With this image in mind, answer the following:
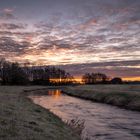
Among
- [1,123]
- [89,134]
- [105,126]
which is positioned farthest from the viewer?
[105,126]

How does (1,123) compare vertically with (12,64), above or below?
below

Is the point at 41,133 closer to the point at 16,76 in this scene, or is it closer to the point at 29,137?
the point at 29,137

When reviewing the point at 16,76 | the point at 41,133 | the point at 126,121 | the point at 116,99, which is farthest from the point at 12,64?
the point at 41,133

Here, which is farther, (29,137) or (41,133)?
(41,133)

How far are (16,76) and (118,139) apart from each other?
152 m

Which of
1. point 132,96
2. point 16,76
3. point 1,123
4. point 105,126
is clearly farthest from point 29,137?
point 16,76

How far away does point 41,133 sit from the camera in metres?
18.9

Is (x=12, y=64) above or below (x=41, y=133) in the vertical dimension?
above

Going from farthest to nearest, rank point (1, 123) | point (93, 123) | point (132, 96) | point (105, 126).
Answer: point (132, 96), point (93, 123), point (105, 126), point (1, 123)

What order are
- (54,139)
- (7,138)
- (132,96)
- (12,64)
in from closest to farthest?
(7,138)
(54,139)
(132,96)
(12,64)

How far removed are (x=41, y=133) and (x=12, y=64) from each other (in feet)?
563

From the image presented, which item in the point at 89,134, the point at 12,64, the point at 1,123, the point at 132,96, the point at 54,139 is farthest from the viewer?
the point at 12,64

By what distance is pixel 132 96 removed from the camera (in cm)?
5341

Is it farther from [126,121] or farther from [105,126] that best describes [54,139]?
[126,121]
